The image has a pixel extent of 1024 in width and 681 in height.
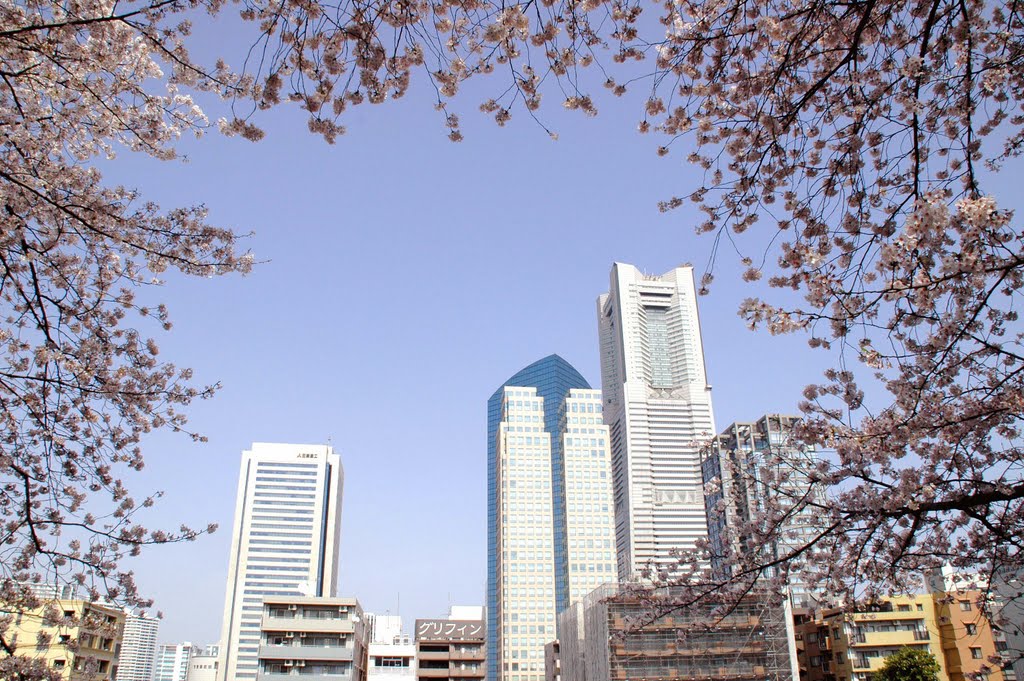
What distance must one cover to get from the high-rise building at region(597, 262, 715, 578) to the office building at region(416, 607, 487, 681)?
35892 mm

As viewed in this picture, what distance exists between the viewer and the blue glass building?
93.4 m

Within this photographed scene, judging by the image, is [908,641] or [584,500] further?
[584,500]

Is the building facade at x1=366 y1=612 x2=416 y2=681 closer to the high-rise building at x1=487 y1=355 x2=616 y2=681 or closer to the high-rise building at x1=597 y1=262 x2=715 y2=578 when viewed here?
the high-rise building at x1=487 y1=355 x2=616 y2=681

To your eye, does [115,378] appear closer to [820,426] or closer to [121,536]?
[121,536]

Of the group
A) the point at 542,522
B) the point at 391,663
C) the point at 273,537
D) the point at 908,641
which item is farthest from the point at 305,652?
the point at 273,537

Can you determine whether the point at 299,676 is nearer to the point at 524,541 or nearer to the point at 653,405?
the point at 524,541

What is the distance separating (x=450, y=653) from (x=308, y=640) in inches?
721

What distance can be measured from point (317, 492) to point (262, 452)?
11.1m

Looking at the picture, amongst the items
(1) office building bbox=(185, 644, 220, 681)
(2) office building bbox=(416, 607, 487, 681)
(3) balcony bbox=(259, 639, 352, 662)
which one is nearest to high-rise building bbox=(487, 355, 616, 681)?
(2) office building bbox=(416, 607, 487, 681)

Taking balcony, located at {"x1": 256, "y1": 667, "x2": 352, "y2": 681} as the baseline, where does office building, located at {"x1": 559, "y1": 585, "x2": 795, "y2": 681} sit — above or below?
above

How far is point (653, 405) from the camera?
99.9m

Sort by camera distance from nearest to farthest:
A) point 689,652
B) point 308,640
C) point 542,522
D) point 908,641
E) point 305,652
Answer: point 908,641, point 689,652, point 305,652, point 308,640, point 542,522

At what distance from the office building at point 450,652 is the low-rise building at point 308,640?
48.6 feet

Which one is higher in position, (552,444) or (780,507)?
(552,444)
